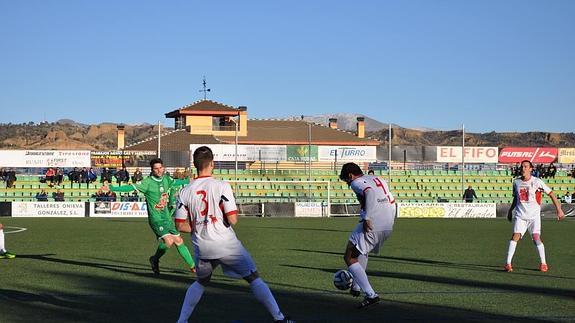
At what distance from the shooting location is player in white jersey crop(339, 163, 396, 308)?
10.8 metres

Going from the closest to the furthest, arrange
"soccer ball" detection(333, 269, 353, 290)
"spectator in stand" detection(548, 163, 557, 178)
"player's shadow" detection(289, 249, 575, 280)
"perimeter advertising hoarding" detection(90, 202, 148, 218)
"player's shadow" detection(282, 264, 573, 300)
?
"soccer ball" detection(333, 269, 353, 290)
"player's shadow" detection(282, 264, 573, 300)
"player's shadow" detection(289, 249, 575, 280)
"perimeter advertising hoarding" detection(90, 202, 148, 218)
"spectator in stand" detection(548, 163, 557, 178)

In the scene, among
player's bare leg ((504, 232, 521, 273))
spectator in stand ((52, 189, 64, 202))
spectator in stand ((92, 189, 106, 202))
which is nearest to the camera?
player's bare leg ((504, 232, 521, 273))

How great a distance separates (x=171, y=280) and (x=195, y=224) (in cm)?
551

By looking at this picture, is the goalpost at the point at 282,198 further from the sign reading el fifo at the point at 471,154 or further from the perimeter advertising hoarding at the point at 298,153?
the sign reading el fifo at the point at 471,154

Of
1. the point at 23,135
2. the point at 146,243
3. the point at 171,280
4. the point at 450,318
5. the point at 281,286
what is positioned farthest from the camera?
the point at 23,135

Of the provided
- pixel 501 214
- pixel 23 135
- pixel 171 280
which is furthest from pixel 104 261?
pixel 23 135

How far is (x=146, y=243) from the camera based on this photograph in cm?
2281

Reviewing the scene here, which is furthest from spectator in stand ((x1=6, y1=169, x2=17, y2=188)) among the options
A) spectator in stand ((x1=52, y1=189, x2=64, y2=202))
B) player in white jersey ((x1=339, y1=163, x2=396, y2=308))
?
player in white jersey ((x1=339, y1=163, x2=396, y2=308))

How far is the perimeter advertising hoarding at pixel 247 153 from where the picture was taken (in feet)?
185

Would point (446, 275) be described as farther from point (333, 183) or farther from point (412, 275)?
point (333, 183)

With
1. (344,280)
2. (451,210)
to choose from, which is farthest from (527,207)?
(451,210)

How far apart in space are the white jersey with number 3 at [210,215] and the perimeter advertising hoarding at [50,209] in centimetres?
3467

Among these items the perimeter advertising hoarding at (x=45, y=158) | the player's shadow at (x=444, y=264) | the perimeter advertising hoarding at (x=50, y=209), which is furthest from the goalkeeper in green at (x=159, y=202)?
the perimeter advertising hoarding at (x=45, y=158)

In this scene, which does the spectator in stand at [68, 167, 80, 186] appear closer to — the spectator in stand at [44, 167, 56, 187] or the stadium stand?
the stadium stand
